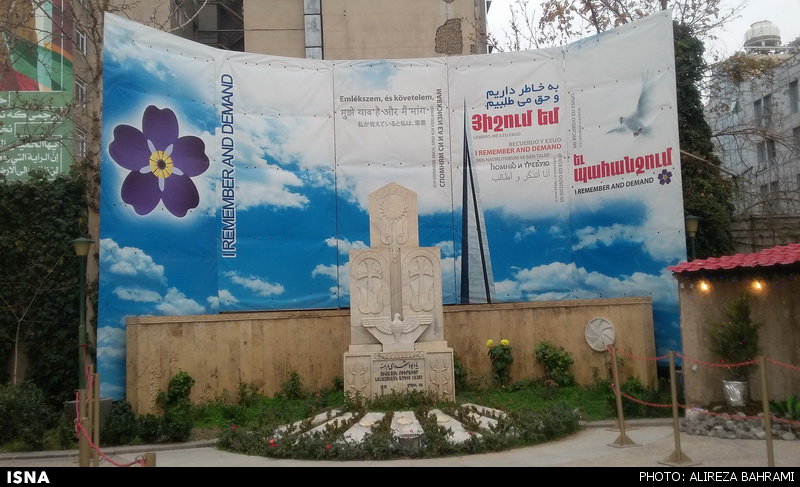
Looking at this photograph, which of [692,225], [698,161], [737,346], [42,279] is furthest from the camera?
[698,161]

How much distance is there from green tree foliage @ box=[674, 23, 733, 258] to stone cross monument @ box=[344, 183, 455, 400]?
266 inches

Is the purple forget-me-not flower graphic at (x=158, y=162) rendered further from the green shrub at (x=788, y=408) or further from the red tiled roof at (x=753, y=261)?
the green shrub at (x=788, y=408)

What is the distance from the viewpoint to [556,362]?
51.5 ft

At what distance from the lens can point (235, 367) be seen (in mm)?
15516

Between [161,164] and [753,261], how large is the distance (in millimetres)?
11439

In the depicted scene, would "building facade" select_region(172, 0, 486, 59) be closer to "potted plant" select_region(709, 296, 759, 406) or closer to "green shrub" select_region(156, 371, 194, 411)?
"green shrub" select_region(156, 371, 194, 411)

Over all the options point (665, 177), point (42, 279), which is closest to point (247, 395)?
point (42, 279)

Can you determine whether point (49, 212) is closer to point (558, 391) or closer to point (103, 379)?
point (103, 379)

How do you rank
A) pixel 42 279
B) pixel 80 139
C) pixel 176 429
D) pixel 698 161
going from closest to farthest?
pixel 176 429, pixel 42 279, pixel 698 161, pixel 80 139

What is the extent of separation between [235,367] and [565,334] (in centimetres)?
685

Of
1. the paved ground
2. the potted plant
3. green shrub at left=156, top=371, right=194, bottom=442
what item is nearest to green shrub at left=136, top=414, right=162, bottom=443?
green shrub at left=156, top=371, right=194, bottom=442

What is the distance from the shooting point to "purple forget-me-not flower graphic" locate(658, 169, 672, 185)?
52.7ft

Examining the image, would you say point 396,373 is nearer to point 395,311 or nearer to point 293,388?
point 395,311

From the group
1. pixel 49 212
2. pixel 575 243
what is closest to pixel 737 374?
pixel 575 243
